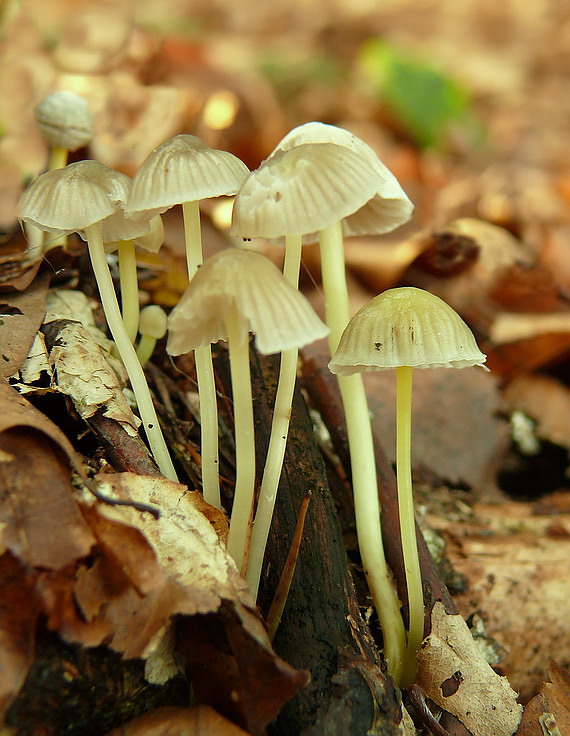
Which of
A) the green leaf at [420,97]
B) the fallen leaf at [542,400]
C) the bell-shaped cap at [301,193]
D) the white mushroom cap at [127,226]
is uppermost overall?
the green leaf at [420,97]

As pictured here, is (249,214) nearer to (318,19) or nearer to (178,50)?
(178,50)

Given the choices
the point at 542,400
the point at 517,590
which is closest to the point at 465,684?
the point at 517,590

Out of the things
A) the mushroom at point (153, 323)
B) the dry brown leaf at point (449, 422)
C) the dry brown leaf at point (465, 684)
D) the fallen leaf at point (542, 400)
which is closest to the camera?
the dry brown leaf at point (465, 684)

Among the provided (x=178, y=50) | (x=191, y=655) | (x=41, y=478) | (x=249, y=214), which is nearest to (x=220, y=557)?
(x=191, y=655)

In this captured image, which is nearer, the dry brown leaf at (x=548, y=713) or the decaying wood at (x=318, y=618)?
the decaying wood at (x=318, y=618)

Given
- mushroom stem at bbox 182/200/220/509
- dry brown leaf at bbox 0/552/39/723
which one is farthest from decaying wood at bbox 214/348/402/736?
dry brown leaf at bbox 0/552/39/723

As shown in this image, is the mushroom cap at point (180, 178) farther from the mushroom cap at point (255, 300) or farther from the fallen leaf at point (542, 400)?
the fallen leaf at point (542, 400)

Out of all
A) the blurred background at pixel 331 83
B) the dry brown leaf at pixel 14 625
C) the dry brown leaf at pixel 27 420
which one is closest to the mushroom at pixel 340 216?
the dry brown leaf at pixel 27 420
